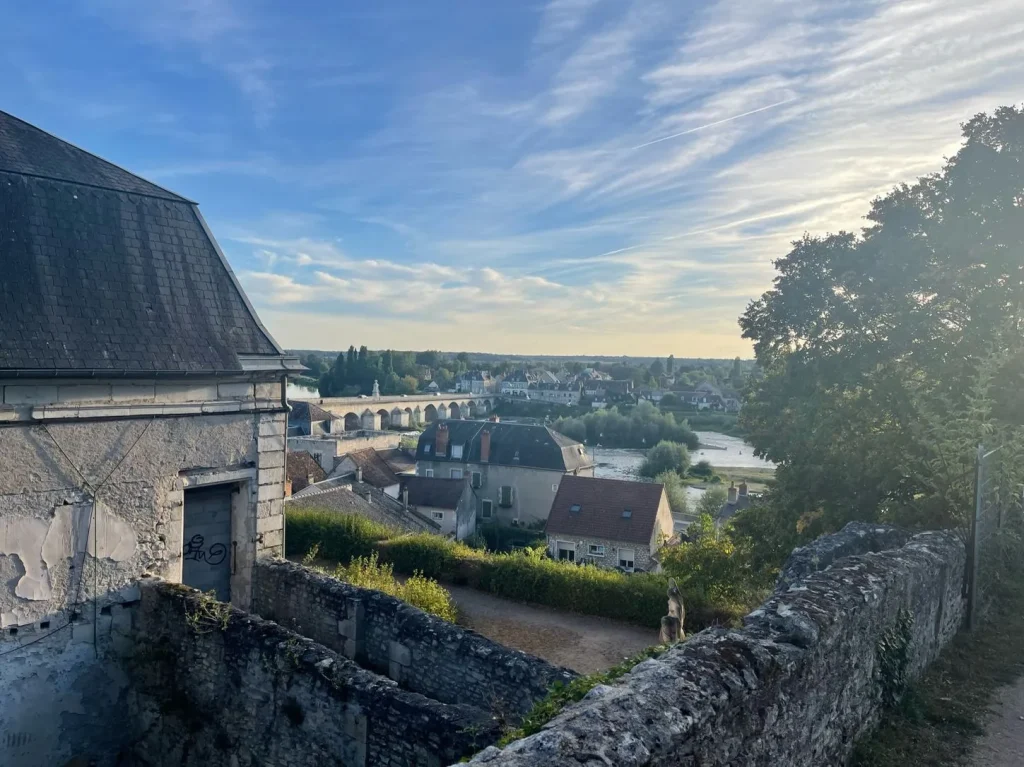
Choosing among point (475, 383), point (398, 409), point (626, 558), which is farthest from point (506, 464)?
point (475, 383)

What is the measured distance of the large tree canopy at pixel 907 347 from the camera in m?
8.73

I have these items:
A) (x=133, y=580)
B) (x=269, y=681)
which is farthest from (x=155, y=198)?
(x=269, y=681)

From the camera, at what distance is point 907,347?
982 centimetres

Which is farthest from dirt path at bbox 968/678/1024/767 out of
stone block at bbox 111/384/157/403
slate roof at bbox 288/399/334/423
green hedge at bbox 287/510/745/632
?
slate roof at bbox 288/399/334/423

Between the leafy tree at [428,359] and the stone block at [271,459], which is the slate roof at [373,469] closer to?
the stone block at [271,459]

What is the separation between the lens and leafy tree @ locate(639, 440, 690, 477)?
5253cm

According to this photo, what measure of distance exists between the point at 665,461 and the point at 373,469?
2596 centimetres

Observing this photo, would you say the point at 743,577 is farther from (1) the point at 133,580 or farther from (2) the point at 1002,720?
(1) the point at 133,580

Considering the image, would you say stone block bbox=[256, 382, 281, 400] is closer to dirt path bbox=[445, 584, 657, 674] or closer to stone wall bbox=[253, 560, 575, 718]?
stone wall bbox=[253, 560, 575, 718]

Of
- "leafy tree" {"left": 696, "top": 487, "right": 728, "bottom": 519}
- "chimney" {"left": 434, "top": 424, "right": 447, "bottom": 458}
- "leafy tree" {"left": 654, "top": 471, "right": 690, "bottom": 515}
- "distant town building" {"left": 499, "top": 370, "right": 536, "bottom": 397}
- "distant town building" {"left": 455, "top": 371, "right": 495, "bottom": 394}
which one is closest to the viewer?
"leafy tree" {"left": 696, "top": 487, "right": 728, "bottom": 519}

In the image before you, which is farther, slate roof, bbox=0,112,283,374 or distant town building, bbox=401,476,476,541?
distant town building, bbox=401,476,476,541

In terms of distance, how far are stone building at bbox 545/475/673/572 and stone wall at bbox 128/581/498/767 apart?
64.5 feet

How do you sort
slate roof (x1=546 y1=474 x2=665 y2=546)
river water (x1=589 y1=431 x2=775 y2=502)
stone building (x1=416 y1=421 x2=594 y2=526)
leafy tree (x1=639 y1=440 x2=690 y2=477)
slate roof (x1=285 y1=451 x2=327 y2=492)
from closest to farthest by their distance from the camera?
slate roof (x1=546 y1=474 x2=665 y2=546)
slate roof (x1=285 y1=451 x2=327 y2=492)
stone building (x1=416 y1=421 x2=594 y2=526)
leafy tree (x1=639 y1=440 x2=690 y2=477)
river water (x1=589 y1=431 x2=775 y2=502)

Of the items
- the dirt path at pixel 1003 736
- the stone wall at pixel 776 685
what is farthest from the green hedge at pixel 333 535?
the dirt path at pixel 1003 736
